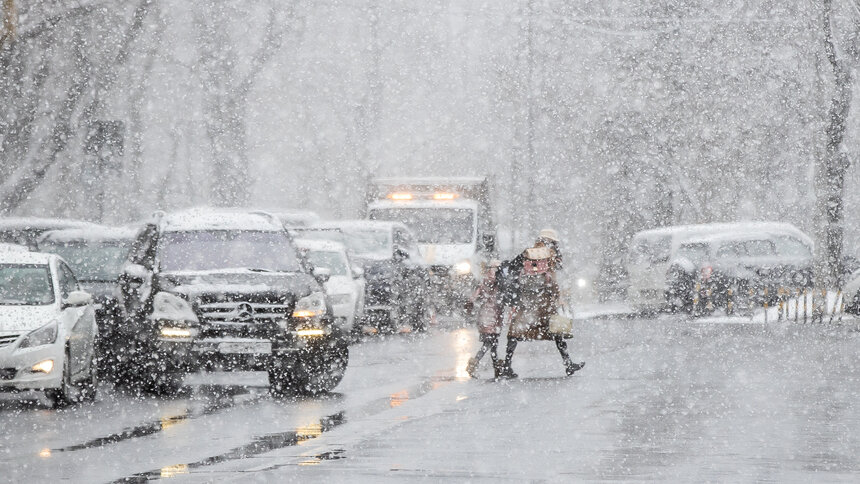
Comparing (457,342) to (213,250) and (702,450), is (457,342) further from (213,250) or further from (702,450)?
(702,450)

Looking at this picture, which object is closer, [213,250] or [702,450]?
[702,450]

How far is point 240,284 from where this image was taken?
1566cm

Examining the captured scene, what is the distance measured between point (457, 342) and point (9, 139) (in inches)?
538

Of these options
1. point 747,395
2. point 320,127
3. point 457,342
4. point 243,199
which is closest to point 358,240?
point 457,342

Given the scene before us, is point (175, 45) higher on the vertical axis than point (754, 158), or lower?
higher

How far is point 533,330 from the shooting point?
688 inches

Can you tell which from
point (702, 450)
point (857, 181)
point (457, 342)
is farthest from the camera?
point (857, 181)

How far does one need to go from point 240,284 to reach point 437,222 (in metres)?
16.1

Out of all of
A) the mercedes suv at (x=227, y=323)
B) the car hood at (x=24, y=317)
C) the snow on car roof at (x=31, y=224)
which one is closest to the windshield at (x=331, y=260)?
the snow on car roof at (x=31, y=224)

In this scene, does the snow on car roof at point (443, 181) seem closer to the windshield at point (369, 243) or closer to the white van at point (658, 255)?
the white van at point (658, 255)

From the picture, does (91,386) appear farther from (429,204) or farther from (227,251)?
(429,204)

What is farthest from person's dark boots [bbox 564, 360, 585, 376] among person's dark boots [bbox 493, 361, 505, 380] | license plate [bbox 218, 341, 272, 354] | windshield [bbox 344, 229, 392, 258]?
windshield [bbox 344, 229, 392, 258]

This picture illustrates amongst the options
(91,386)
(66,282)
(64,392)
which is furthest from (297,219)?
(64,392)

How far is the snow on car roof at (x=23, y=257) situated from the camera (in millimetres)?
15469
